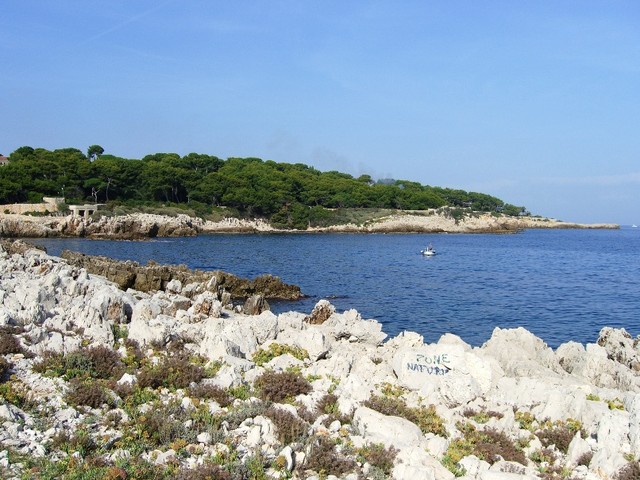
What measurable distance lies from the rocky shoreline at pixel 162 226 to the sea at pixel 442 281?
6.63m

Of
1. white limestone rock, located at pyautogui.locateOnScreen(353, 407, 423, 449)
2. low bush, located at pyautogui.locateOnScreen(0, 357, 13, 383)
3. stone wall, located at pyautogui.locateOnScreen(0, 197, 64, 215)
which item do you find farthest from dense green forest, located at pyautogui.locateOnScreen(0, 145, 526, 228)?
white limestone rock, located at pyautogui.locateOnScreen(353, 407, 423, 449)

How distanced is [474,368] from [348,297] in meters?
26.5

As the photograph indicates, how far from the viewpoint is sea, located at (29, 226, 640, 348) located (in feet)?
106

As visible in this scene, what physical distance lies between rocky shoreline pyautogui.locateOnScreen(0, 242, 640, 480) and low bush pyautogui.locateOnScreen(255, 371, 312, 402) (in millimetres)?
40

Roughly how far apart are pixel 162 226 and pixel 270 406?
88.8 m

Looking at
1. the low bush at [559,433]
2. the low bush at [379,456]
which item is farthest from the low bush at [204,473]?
the low bush at [559,433]

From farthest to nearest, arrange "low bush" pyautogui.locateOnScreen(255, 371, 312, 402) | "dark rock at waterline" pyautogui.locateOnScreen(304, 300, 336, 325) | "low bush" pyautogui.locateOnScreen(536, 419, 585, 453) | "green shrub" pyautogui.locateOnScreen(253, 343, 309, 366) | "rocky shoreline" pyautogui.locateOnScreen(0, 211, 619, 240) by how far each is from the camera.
Result: "rocky shoreline" pyautogui.locateOnScreen(0, 211, 619, 240)
"dark rock at waterline" pyautogui.locateOnScreen(304, 300, 336, 325)
"green shrub" pyautogui.locateOnScreen(253, 343, 309, 366)
"low bush" pyautogui.locateOnScreen(255, 371, 312, 402)
"low bush" pyautogui.locateOnScreen(536, 419, 585, 453)

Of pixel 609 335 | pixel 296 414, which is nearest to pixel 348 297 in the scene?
pixel 609 335

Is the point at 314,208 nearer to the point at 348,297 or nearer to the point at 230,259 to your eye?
the point at 230,259

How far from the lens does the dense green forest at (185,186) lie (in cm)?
10989

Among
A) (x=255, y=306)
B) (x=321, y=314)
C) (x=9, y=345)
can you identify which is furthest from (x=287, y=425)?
(x=255, y=306)

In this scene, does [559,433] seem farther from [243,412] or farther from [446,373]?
[243,412]

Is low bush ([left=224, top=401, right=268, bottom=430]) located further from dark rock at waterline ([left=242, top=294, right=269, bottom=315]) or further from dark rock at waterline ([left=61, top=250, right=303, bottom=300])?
dark rock at waterline ([left=61, top=250, right=303, bottom=300])

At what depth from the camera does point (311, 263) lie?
2399 inches
